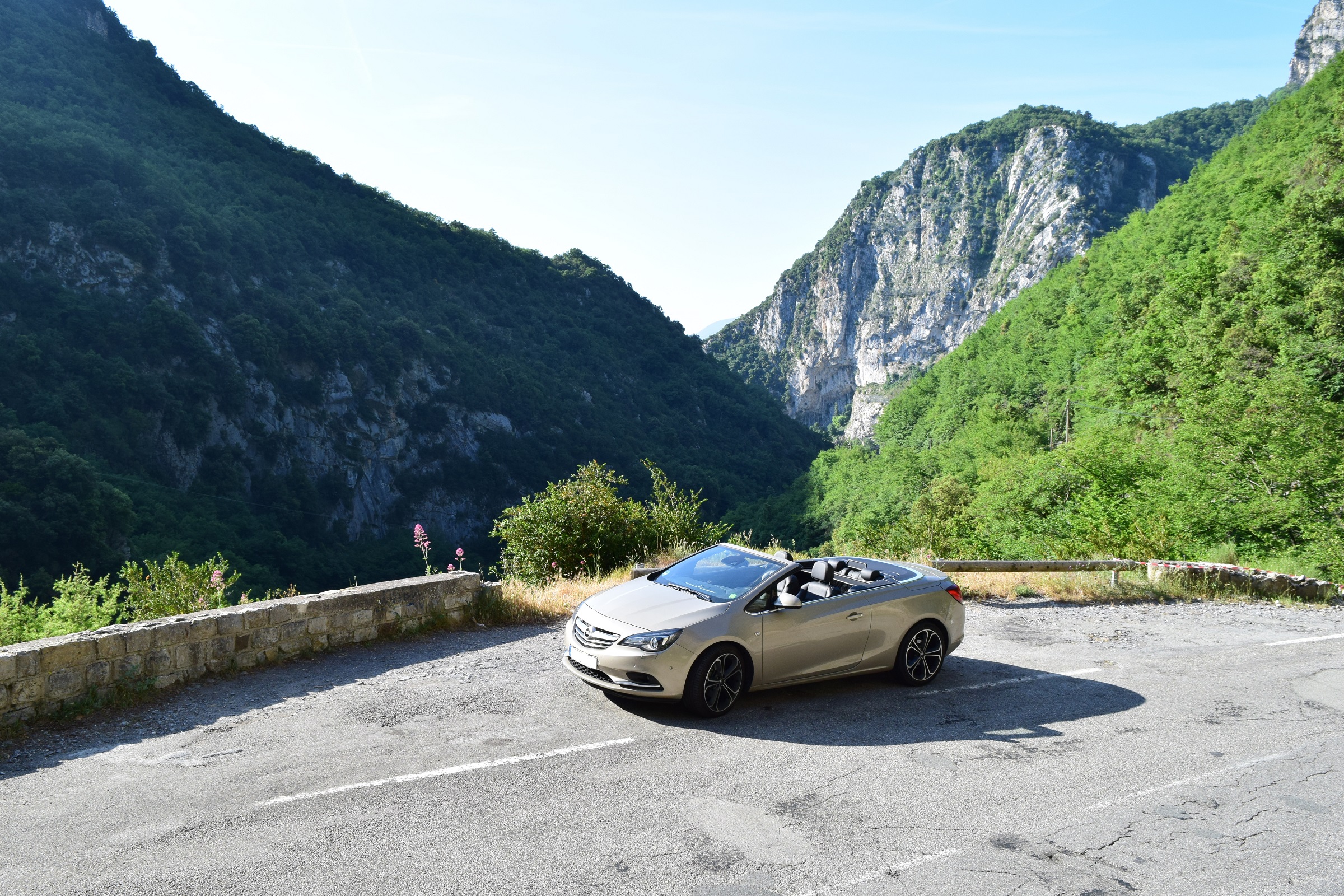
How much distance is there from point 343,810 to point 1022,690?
5.78m

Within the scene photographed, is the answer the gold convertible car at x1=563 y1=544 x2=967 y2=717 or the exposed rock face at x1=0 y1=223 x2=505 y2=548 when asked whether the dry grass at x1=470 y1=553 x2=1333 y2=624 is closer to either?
the gold convertible car at x1=563 y1=544 x2=967 y2=717

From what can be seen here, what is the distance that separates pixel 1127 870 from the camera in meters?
4.02

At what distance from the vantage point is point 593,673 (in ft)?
20.3

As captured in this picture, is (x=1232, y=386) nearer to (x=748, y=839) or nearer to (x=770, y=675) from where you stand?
(x=770, y=675)

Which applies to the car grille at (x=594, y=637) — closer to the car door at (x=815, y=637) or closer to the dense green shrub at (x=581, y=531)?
the car door at (x=815, y=637)

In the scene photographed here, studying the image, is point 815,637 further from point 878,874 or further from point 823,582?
point 878,874

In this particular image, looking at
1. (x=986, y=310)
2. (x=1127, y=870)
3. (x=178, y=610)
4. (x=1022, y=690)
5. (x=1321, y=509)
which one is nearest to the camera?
(x=1127, y=870)

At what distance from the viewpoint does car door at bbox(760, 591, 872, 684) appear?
20.9 feet

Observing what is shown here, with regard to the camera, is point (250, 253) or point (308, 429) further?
point (250, 253)

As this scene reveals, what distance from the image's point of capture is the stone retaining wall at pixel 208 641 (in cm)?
569

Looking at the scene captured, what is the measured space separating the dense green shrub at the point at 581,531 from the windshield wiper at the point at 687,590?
17.8ft

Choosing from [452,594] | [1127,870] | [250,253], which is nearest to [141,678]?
[452,594]

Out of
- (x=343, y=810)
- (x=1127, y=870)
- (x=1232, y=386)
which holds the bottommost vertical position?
(x=1127, y=870)

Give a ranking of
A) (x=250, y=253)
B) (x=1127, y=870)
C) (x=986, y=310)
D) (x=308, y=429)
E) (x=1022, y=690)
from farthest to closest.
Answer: (x=986, y=310) < (x=250, y=253) < (x=308, y=429) < (x=1022, y=690) < (x=1127, y=870)
